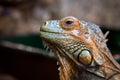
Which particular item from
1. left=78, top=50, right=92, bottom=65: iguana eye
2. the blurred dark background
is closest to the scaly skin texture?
left=78, top=50, right=92, bottom=65: iguana eye

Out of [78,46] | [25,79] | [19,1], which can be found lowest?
[78,46]

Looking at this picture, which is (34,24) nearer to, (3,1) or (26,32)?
(26,32)

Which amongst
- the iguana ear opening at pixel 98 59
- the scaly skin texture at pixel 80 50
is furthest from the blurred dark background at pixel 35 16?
the iguana ear opening at pixel 98 59

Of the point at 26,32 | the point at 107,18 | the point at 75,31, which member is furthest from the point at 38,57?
the point at 75,31

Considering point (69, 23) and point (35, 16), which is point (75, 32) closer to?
point (69, 23)

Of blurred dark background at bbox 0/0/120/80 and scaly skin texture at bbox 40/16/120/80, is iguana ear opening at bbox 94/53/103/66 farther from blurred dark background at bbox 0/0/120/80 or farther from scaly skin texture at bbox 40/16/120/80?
blurred dark background at bbox 0/0/120/80

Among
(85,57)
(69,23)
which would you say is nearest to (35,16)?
(69,23)
